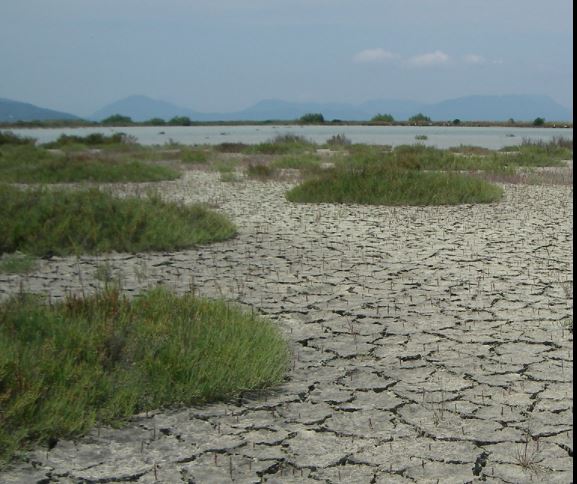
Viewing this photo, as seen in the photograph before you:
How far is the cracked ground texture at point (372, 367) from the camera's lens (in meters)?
3.82

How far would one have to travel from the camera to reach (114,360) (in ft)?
16.1

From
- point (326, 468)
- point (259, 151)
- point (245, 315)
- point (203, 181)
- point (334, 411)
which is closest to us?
point (326, 468)

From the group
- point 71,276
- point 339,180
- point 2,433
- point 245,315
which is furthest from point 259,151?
point 2,433

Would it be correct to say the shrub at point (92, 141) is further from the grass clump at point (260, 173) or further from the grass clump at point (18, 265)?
the grass clump at point (18, 265)

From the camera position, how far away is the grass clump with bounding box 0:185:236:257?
973cm

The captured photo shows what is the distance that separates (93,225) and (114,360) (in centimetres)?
562

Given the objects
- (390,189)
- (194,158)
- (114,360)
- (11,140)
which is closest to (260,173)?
(390,189)

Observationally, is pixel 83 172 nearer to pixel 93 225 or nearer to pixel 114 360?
pixel 93 225

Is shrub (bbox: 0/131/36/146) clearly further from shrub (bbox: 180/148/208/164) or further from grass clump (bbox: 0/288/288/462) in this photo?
grass clump (bbox: 0/288/288/462)

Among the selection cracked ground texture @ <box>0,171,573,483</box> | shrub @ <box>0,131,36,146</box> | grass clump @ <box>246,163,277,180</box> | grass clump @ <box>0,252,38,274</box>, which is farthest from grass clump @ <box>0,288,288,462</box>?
shrub @ <box>0,131,36,146</box>

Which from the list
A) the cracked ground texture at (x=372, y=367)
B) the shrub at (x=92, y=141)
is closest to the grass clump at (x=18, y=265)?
the cracked ground texture at (x=372, y=367)

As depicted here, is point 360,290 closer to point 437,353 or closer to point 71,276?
point 437,353

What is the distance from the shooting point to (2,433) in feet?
12.6

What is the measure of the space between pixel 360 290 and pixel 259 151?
2792 centimetres
